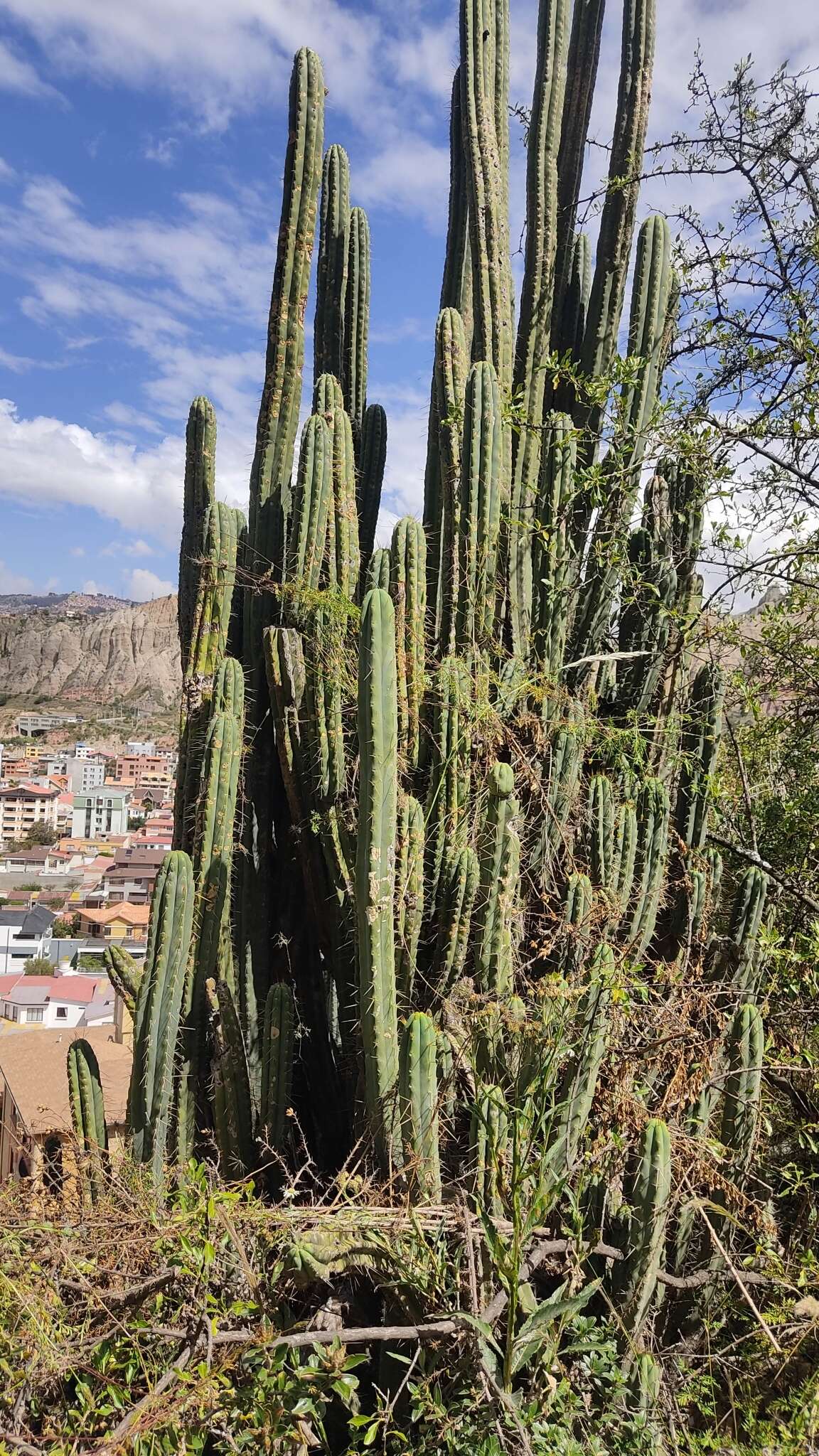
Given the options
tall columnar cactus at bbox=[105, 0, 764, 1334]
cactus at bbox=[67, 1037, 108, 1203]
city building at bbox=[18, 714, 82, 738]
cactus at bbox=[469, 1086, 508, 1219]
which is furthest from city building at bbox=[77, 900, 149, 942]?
city building at bbox=[18, 714, 82, 738]

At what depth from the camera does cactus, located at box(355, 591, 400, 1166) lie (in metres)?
3.05

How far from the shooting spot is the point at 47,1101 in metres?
7.03

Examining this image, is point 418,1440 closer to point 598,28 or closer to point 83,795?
point 598,28

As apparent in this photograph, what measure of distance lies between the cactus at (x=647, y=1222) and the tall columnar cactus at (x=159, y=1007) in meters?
1.77

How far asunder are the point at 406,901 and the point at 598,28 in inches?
208

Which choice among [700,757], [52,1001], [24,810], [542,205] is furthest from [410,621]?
[24,810]

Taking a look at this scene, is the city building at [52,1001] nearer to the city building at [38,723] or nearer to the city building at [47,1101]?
the city building at [47,1101]

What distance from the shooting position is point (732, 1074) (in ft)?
10.2

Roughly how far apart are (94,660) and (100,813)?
43.8 m

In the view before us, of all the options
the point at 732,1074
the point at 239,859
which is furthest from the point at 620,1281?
the point at 239,859

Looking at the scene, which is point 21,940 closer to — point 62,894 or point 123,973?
point 62,894

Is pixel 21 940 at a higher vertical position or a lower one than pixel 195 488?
lower

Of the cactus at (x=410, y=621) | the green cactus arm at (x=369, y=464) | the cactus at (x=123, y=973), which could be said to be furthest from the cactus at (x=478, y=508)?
the cactus at (x=123, y=973)

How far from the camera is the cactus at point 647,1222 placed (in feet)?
8.84
